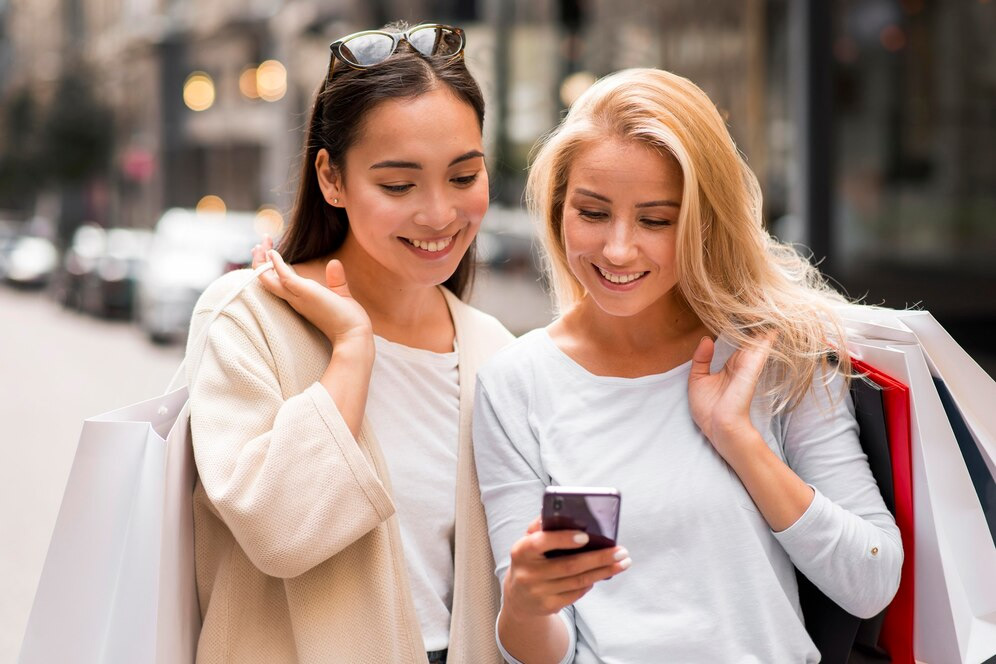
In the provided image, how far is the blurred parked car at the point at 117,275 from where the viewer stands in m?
22.7

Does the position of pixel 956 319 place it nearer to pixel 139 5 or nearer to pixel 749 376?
pixel 749 376

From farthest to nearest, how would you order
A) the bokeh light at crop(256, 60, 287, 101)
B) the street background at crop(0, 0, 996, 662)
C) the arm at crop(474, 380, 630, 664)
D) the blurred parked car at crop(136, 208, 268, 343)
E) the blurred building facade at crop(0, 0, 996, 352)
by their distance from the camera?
1. the bokeh light at crop(256, 60, 287, 101)
2. the blurred parked car at crop(136, 208, 268, 343)
3. the blurred building facade at crop(0, 0, 996, 352)
4. the street background at crop(0, 0, 996, 662)
5. the arm at crop(474, 380, 630, 664)

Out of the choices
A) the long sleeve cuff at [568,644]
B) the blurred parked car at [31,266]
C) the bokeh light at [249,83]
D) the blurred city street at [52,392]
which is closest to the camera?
the long sleeve cuff at [568,644]

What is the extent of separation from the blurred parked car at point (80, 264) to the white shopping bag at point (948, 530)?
79.5 ft

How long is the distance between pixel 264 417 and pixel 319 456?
0.48 feet

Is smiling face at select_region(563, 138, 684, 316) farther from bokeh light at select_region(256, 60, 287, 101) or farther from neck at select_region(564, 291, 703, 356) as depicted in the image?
bokeh light at select_region(256, 60, 287, 101)

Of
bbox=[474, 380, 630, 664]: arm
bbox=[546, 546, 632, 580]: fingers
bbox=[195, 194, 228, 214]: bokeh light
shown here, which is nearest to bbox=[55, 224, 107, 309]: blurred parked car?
bbox=[195, 194, 228, 214]: bokeh light

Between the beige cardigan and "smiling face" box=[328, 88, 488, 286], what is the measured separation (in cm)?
25

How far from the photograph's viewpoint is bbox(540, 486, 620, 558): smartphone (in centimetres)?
167

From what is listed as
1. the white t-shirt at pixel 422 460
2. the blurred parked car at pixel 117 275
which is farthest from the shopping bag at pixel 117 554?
the blurred parked car at pixel 117 275

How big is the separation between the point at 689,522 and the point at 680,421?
20cm

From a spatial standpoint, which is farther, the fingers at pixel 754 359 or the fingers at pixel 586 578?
the fingers at pixel 754 359

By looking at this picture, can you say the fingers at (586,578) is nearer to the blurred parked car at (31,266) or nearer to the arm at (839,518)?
the arm at (839,518)

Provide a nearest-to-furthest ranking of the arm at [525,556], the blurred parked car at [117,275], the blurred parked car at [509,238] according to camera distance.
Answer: the arm at [525,556] < the blurred parked car at [509,238] < the blurred parked car at [117,275]
